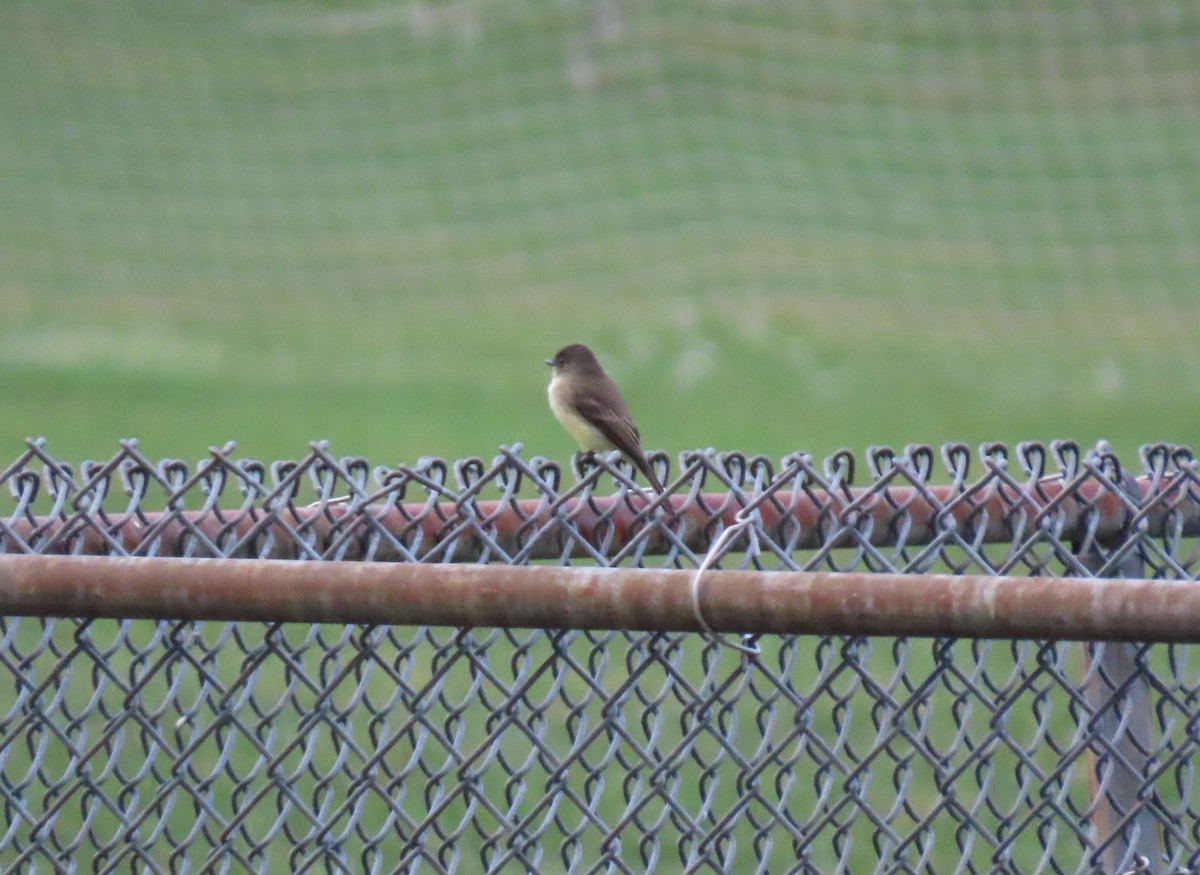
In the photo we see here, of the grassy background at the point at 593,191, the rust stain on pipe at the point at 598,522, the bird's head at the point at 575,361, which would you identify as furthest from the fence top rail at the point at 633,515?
the grassy background at the point at 593,191

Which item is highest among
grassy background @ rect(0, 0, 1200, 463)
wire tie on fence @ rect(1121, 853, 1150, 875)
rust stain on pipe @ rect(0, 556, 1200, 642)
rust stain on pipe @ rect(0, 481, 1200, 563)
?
rust stain on pipe @ rect(0, 556, 1200, 642)

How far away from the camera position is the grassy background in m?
19.2

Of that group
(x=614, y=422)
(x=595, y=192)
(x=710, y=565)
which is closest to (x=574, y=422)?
(x=614, y=422)

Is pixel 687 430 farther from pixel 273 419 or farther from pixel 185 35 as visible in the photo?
pixel 185 35

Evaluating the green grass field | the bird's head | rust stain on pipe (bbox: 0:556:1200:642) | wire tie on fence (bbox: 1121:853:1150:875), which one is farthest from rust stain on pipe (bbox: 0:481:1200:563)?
the green grass field

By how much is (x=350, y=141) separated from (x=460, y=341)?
11.0 feet

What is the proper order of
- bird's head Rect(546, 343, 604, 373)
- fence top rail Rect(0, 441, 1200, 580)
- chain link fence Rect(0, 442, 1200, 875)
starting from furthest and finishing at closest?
bird's head Rect(546, 343, 604, 373) → fence top rail Rect(0, 441, 1200, 580) → chain link fence Rect(0, 442, 1200, 875)

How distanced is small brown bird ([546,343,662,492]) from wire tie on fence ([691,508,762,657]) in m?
2.52

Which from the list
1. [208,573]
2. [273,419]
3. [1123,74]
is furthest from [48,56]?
[208,573]

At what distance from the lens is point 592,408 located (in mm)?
5688

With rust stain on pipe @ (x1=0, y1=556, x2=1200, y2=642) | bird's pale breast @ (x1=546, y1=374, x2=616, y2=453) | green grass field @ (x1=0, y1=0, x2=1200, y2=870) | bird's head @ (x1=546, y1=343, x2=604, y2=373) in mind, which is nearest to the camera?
rust stain on pipe @ (x1=0, y1=556, x2=1200, y2=642)

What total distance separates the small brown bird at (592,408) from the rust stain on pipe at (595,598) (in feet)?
9.18

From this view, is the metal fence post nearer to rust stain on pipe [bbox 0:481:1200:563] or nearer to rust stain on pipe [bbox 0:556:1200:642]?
rust stain on pipe [bbox 0:481:1200:563]

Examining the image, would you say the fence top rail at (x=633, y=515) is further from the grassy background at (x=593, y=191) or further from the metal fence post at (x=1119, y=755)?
the grassy background at (x=593, y=191)
